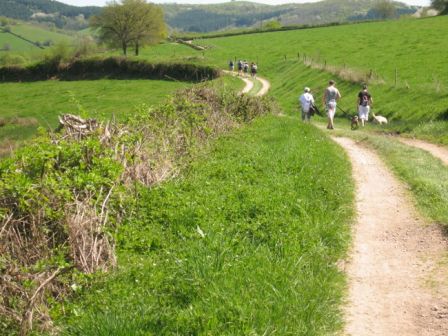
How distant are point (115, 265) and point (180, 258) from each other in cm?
97

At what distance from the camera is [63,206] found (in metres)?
7.62

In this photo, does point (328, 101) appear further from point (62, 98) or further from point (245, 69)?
point (62, 98)

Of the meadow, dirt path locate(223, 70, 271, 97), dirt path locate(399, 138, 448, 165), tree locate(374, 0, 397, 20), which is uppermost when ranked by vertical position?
tree locate(374, 0, 397, 20)

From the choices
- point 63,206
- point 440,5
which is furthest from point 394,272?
point 440,5

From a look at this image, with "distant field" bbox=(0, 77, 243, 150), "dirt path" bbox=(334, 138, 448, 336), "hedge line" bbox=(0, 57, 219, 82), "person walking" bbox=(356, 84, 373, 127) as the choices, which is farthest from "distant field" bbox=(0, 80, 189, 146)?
"dirt path" bbox=(334, 138, 448, 336)

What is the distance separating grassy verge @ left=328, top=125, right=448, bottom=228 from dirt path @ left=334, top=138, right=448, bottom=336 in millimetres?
354

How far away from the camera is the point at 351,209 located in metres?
11.0

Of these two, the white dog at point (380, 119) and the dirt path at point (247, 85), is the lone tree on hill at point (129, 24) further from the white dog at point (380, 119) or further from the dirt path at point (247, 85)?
the white dog at point (380, 119)

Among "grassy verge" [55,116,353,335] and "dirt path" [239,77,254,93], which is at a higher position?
"grassy verge" [55,116,353,335]

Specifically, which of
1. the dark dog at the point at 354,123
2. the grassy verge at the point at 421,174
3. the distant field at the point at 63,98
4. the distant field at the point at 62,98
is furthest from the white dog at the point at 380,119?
the distant field at the point at 62,98

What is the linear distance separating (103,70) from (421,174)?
71.1m

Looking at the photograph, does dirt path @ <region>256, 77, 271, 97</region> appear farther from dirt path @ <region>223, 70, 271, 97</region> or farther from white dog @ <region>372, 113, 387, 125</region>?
white dog @ <region>372, 113, 387, 125</region>

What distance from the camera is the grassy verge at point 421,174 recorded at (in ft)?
35.6

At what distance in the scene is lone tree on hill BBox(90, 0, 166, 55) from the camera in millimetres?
88938
